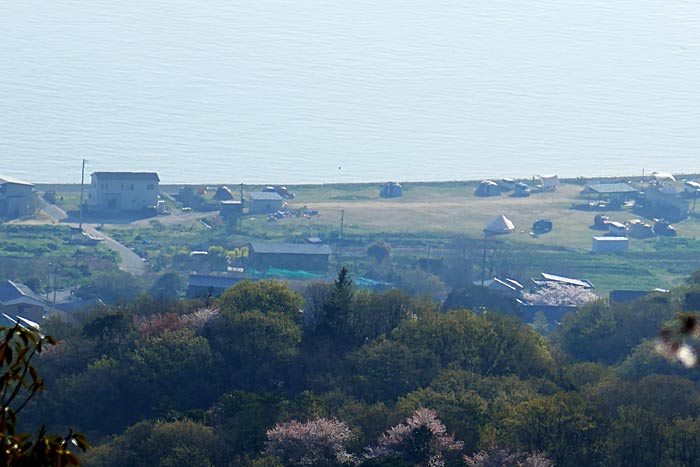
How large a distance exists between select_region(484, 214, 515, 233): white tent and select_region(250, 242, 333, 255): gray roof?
4.96 metres

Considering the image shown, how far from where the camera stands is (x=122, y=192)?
35.2m

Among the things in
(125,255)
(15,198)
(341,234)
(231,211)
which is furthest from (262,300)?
(15,198)

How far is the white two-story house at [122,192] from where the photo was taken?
34.9 m

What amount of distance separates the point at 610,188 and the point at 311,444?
26384mm

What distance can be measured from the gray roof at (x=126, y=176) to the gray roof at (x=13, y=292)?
734cm

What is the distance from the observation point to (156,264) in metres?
30.7

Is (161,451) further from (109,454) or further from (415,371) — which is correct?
(415,371)

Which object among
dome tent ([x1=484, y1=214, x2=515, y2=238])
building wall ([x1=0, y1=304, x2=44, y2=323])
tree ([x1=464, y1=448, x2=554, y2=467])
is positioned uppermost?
dome tent ([x1=484, y1=214, x2=515, y2=238])

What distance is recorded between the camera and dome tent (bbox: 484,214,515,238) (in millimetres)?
34656

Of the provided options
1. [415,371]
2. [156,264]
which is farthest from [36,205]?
[415,371]

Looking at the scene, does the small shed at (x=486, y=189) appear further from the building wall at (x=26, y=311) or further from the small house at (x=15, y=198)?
the building wall at (x=26, y=311)

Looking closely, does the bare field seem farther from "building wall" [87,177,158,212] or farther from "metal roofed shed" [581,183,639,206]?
Answer: "building wall" [87,177,158,212]

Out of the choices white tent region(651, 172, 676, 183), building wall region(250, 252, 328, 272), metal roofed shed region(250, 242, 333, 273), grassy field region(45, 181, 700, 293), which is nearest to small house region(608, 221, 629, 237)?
grassy field region(45, 181, 700, 293)

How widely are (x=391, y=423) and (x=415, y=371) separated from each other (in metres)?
2.47
